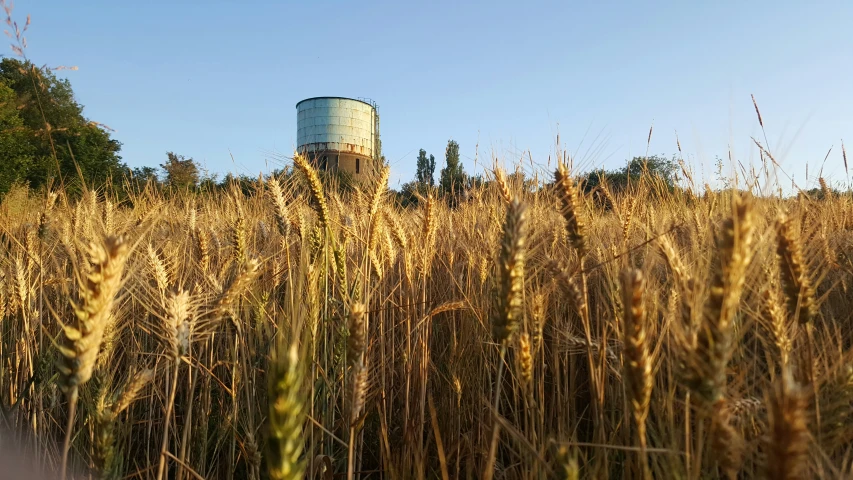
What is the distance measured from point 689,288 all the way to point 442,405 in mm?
1138

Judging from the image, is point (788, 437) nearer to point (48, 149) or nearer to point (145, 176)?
point (145, 176)

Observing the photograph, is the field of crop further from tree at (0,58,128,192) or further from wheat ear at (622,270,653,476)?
tree at (0,58,128,192)

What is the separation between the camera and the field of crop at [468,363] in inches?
31.0

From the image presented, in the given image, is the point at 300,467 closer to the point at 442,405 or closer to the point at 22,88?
the point at 442,405

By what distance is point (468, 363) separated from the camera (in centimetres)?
193

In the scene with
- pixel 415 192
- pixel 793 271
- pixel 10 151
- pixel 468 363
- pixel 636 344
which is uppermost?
pixel 10 151

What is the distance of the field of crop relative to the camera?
0.79 metres

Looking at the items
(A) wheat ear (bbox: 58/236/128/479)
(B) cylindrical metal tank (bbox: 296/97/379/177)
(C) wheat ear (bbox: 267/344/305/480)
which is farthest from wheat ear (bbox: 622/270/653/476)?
(B) cylindrical metal tank (bbox: 296/97/379/177)

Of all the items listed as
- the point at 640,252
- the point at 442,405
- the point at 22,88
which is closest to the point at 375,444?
the point at 442,405

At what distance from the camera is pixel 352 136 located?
35.8 metres

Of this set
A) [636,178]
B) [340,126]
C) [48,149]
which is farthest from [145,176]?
[340,126]

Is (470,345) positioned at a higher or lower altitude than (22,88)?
lower

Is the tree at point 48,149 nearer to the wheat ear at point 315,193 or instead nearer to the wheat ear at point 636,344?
the wheat ear at point 315,193

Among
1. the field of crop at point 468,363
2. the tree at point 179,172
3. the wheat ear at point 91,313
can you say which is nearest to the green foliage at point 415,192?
the field of crop at point 468,363
